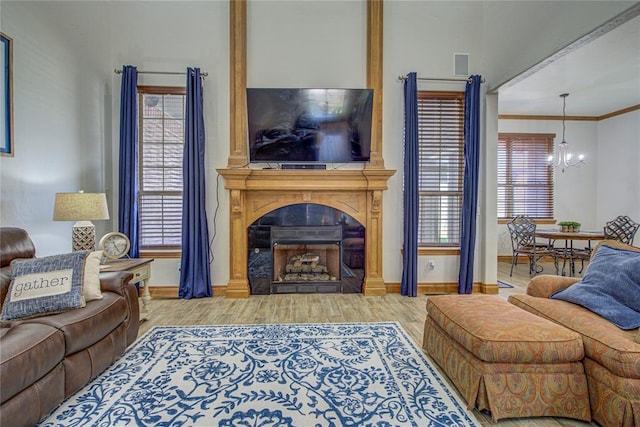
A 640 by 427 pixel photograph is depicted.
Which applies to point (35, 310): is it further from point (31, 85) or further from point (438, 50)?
point (438, 50)

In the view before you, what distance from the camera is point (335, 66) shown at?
408 centimetres

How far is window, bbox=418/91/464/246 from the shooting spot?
424 centimetres

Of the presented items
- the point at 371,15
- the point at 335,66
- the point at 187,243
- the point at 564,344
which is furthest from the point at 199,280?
the point at 371,15

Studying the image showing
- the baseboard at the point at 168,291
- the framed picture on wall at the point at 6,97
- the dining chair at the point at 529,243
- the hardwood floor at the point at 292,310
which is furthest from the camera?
the dining chair at the point at 529,243

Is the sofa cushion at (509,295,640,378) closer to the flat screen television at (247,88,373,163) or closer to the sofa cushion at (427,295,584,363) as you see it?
the sofa cushion at (427,295,584,363)

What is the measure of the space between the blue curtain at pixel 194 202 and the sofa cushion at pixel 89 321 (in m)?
1.50

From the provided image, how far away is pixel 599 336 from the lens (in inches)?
66.7

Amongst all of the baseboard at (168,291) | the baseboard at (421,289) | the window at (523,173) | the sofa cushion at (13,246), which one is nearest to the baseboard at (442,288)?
the baseboard at (421,289)

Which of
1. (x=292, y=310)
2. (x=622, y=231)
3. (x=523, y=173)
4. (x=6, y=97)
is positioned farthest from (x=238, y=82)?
(x=622, y=231)

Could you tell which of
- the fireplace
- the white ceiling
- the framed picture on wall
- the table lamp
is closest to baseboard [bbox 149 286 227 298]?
the fireplace

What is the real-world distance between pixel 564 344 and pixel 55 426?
2.73 m

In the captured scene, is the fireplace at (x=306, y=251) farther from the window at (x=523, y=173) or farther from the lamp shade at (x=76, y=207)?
the window at (x=523, y=173)

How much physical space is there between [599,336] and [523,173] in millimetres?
5605

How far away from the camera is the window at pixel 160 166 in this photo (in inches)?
159
